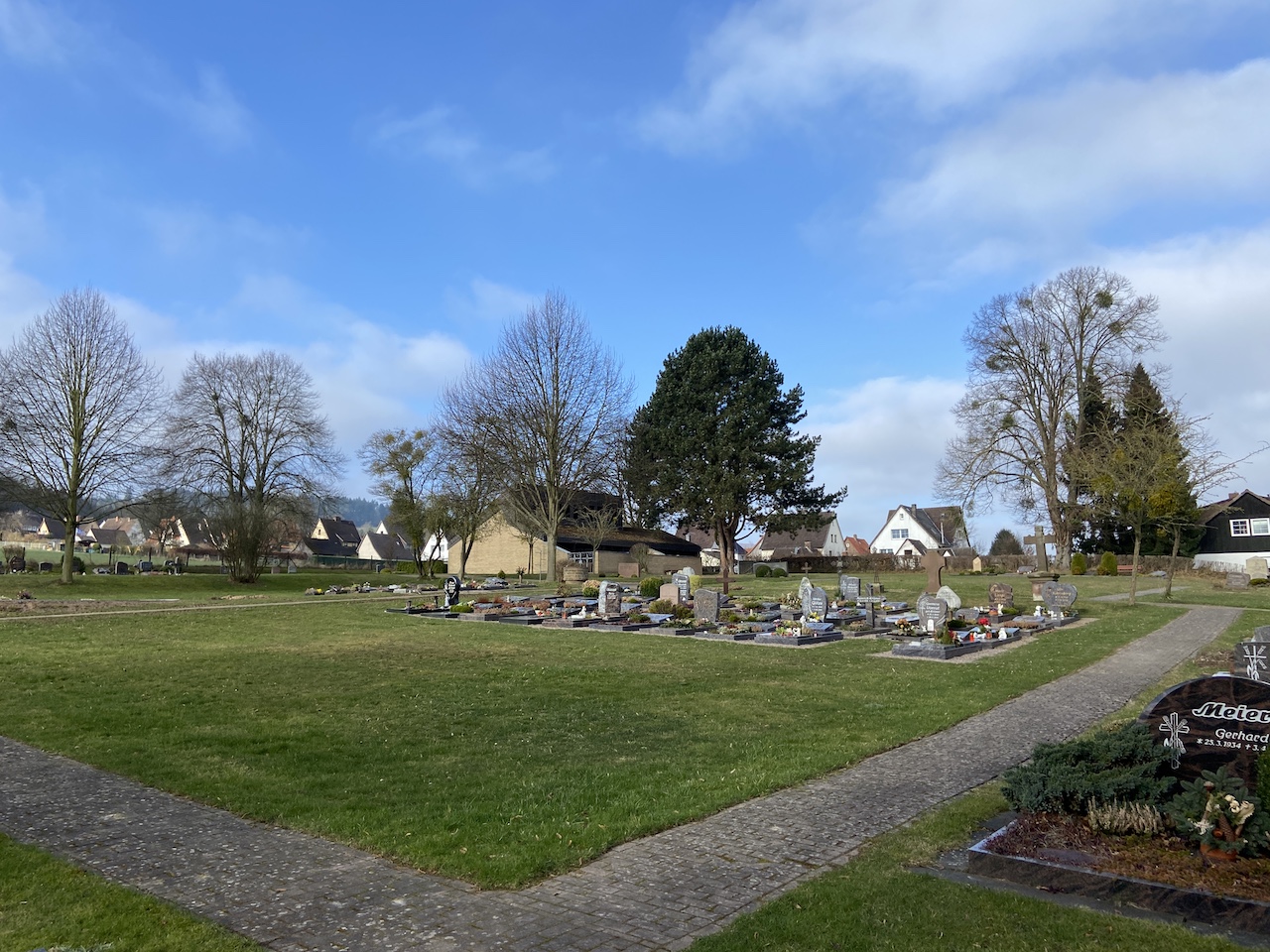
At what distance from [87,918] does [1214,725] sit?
717cm

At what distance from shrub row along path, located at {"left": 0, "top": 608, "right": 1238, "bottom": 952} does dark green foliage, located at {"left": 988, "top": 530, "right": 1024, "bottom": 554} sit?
8139 cm

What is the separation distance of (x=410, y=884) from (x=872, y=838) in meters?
3.13

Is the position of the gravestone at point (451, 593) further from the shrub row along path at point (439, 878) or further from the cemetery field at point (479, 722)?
the shrub row along path at point (439, 878)

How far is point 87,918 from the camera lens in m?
4.36

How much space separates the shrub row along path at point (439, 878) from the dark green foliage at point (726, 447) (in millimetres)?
41360

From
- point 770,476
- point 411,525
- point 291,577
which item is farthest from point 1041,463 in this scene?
point 291,577

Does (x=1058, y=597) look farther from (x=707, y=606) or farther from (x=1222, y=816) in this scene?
(x=1222, y=816)

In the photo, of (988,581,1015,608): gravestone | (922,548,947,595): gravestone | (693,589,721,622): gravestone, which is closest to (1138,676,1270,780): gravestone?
(693,589,721,622): gravestone

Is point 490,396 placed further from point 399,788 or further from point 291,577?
point 399,788

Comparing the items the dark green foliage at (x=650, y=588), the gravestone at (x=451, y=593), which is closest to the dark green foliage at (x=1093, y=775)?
the gravestone at (x=451, y=593)

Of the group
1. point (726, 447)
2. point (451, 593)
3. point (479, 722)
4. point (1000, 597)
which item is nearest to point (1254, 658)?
point (479, 722)

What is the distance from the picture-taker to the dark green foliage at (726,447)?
162 feet

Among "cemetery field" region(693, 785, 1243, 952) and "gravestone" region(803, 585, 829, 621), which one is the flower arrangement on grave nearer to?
"cemetery field" region(693, 785, 1243, 952)

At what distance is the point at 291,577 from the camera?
46.6m
